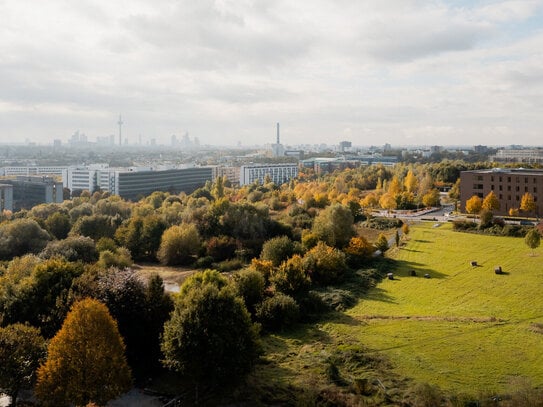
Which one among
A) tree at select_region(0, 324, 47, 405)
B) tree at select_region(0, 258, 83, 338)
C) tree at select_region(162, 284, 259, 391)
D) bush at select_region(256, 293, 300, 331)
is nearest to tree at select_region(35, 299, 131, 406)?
tree at select_region(0, 324, 47, 405)

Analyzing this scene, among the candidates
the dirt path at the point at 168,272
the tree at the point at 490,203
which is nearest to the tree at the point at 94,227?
the dirt path at the point at 168,272

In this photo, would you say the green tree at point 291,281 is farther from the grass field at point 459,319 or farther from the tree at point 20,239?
the tree at point 20,239

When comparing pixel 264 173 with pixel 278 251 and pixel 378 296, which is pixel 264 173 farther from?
pixel 378 296

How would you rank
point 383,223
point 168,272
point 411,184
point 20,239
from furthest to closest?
point 411,184
point 383,223
point 20,239
point 168,272

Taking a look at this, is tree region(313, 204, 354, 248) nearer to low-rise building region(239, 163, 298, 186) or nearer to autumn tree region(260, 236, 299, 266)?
autumn tree region(260, 236, 299, 266)

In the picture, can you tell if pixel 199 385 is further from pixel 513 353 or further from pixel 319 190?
pixel 319 190

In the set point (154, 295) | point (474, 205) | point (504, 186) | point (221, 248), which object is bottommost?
point (221, 248)

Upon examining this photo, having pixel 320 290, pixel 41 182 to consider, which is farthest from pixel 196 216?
pixel 41 182

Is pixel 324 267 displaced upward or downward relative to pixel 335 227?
downward

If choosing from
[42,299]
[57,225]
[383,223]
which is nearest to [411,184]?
[383,223]
